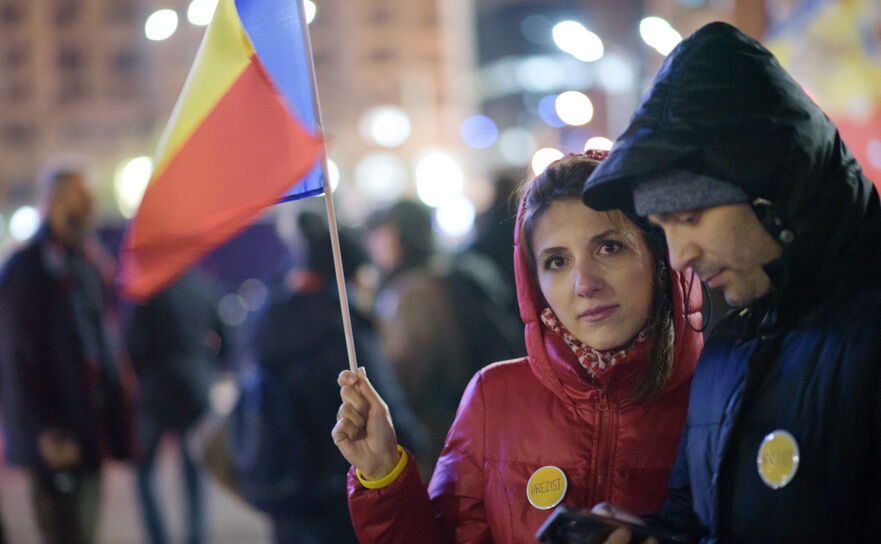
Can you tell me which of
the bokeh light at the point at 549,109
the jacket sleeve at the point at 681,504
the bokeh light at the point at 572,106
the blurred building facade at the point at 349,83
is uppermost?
the blurred building facade at the point at 349,83

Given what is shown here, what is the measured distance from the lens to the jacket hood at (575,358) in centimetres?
238

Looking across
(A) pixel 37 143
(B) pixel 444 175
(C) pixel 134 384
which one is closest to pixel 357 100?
(A) pixel 37 143

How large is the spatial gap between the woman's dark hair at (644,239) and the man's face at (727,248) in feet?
1.20

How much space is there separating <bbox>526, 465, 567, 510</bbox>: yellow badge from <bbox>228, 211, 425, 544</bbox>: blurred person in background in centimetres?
229

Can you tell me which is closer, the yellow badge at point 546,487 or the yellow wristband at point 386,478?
the yellow badge at point 546,487

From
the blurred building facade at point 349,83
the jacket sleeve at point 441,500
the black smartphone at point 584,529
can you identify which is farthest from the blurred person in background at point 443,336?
the blurred building facade at point 349,83

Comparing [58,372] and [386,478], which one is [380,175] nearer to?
[58,372]

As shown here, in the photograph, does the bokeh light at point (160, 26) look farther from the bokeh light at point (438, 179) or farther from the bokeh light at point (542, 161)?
the bokeh light at point (438, 179)

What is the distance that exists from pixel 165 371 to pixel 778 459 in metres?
5.70

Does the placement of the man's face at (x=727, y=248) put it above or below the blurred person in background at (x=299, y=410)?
above

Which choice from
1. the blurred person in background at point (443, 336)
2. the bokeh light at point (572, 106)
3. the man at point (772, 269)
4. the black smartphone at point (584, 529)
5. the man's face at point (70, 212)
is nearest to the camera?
the man at point (772, 269)

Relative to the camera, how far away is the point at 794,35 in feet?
20.5

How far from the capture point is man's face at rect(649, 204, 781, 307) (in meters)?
1.96

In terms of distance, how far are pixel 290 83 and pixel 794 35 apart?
4666 millimetres
